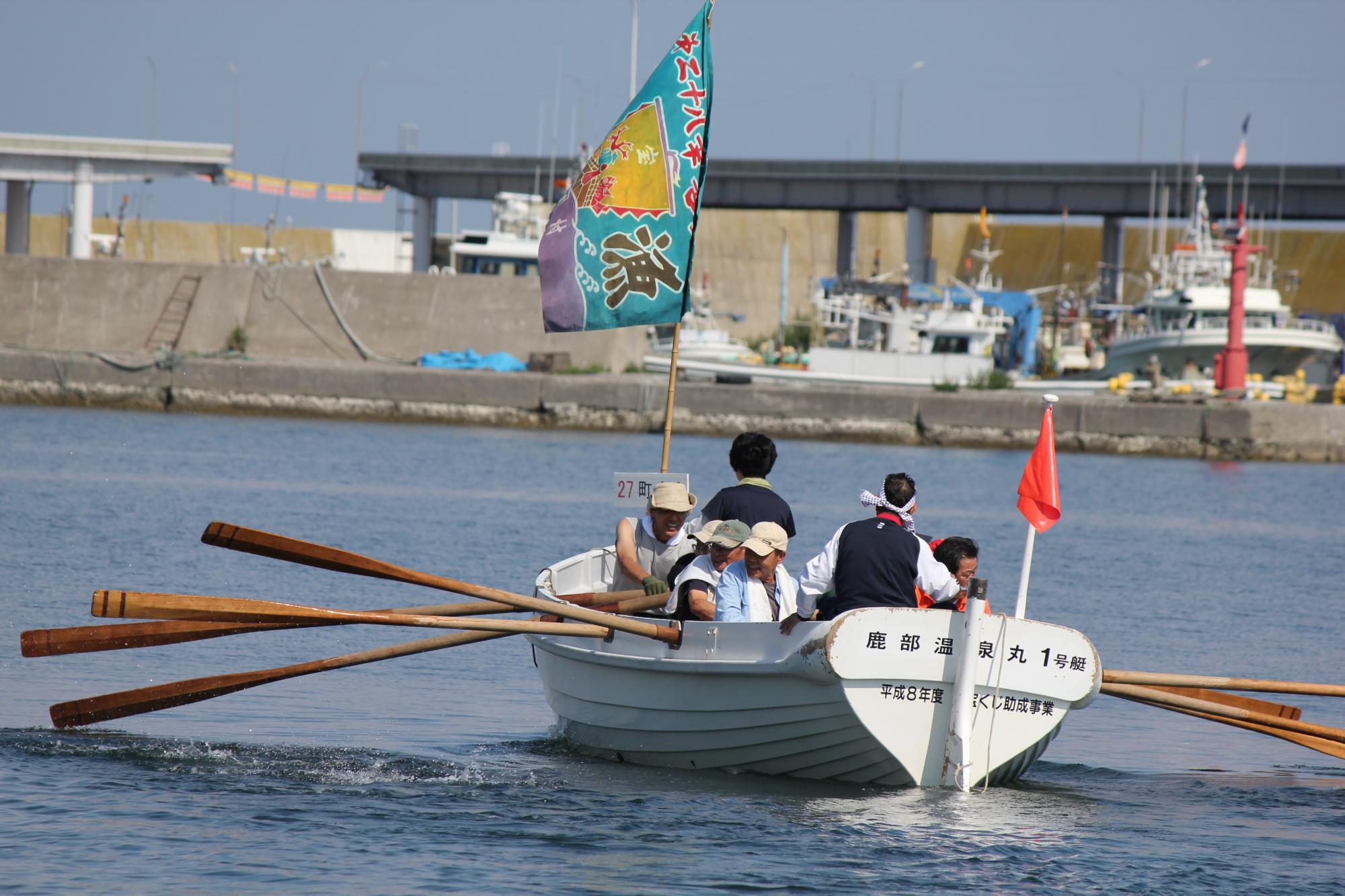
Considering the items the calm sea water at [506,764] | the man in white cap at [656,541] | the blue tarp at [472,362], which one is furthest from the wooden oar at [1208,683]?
the blue tarp at [472,362]

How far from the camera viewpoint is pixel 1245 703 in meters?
9.97

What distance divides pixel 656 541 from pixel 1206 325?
137 feet

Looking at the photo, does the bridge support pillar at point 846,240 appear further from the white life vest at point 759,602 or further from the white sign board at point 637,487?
the white life vest at point 759,602

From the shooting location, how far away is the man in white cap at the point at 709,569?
9.01 metres

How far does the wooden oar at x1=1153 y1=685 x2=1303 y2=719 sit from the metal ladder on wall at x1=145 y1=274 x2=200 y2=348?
34.8 m

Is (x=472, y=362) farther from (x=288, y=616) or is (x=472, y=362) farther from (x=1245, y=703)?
(x=1245, y=703)

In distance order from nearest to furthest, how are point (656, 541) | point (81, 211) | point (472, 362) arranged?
1. point (656, 541)
2. point (472, 362)
3. point (81, 211)

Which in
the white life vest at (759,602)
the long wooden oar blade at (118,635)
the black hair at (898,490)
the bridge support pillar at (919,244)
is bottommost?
the long wooden oar blade at (118,635)

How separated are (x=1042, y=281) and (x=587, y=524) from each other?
61.1 m

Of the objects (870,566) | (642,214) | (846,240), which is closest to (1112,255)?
(846,240)

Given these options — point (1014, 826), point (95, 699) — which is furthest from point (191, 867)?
point (1014, 826)

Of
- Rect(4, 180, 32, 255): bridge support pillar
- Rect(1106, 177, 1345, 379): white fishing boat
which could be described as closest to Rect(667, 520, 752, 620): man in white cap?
Rect(1106, 177, 1345, 379): white fishing boat

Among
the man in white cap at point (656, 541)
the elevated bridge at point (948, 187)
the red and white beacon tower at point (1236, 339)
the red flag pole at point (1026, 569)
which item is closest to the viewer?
the red flag pole at point (1026, 569)

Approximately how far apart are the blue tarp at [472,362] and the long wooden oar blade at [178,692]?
Answer: 97.3 ft
